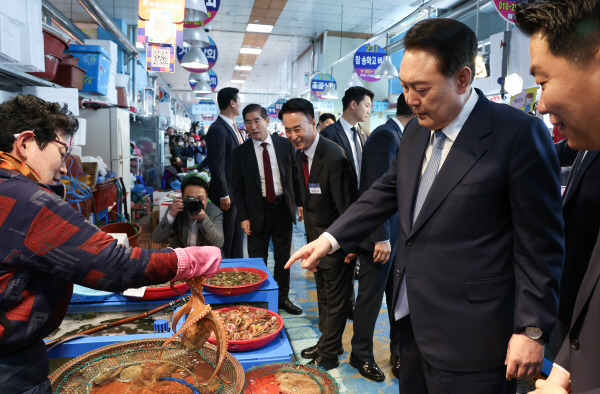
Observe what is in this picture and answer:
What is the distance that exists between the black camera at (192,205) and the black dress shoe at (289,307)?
1.24 metres

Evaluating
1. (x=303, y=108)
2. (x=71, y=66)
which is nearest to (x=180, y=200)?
(x=303, y=108)

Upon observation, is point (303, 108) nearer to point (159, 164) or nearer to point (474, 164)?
point (474, 164)

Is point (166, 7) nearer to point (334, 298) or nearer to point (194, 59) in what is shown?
point (194, 59)

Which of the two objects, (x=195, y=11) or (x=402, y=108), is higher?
(x=195, y=11)

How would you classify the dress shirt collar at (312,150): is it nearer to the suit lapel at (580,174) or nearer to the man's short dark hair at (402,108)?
the man's short dark hair at (402,108)

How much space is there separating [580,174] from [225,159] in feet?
12.4

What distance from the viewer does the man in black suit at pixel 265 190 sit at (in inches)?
158

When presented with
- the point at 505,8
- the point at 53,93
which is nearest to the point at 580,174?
the point at 53,93

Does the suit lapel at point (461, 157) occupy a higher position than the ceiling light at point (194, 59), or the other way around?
the ceiling light at point (194, 59)

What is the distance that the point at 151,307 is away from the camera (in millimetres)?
2004

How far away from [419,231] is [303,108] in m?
1.93

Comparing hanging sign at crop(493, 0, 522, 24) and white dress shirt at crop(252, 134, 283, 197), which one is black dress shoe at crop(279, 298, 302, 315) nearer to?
white dress shirt at crop(252, 134, 283, 197)

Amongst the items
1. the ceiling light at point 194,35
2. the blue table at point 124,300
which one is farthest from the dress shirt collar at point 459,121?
the ceiling light at point 194,35

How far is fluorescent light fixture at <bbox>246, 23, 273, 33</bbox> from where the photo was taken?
1224cm
